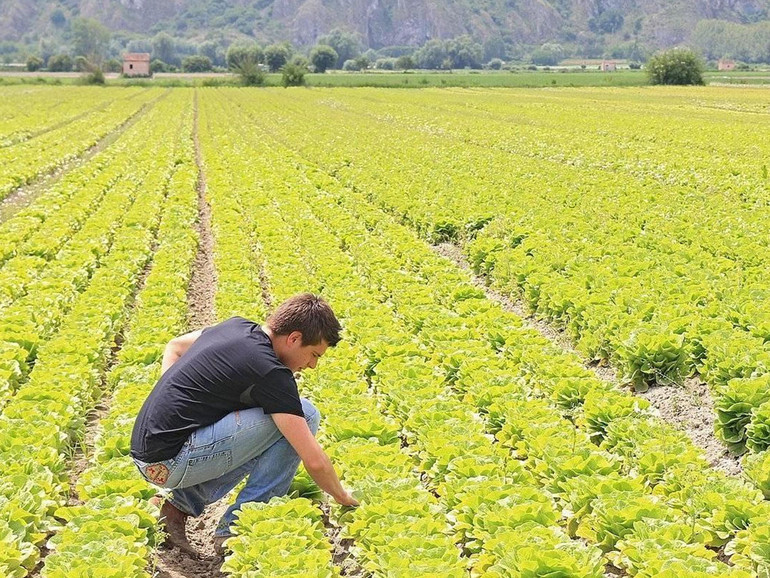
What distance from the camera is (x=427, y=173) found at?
21328mm

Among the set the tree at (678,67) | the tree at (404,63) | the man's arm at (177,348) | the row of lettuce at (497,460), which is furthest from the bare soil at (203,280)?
the tree at (404,63)

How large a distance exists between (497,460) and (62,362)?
451 cm

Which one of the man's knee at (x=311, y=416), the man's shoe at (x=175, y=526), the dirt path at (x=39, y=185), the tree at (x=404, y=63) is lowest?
the man's shoe at (x=175, y=526)

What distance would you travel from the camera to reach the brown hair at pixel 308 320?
510 cm

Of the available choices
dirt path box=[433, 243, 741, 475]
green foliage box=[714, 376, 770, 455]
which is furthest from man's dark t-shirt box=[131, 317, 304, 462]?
green foliage box=[714, 376, 770, 455]

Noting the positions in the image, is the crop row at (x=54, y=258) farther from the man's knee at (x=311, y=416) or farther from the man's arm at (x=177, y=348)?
the man's knee at (x=311, y=416)

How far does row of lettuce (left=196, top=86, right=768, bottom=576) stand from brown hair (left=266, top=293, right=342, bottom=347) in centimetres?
101

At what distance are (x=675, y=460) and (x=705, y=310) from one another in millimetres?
3425

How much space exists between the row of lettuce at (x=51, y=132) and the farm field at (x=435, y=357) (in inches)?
62.9

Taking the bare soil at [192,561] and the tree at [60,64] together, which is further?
the tree at [60,64]

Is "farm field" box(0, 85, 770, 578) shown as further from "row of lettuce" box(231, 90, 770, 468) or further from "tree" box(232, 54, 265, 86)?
"tree" box(232, 54, 265, 86)

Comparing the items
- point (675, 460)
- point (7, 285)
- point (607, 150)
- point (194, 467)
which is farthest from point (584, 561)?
point (607, 150)

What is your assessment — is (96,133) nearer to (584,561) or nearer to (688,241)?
(688,241)

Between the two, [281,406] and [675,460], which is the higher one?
[281,406]
